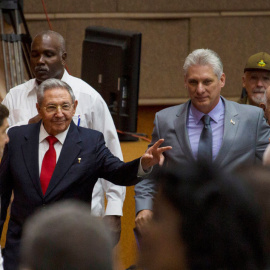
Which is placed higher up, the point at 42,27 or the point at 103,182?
the point at 42,27

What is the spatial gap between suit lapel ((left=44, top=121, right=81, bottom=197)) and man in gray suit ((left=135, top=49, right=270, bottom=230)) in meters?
0.36

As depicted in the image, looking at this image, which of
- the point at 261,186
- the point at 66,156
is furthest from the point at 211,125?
the point at 261,186

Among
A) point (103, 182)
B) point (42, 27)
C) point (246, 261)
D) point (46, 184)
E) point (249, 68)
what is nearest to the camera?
point (246, 261)

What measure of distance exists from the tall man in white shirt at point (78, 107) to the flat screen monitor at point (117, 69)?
0.72m

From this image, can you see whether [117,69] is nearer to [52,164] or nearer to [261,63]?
[261,63]

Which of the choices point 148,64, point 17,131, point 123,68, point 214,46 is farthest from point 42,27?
point 17,131

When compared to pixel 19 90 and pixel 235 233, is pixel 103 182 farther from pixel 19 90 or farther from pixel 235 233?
pixel 235 233

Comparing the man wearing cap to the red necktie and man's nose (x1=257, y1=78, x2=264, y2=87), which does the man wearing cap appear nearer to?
man's nose (x1=257, y1=78, x2=264, y2=87)

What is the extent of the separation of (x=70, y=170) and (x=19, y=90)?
847 mm

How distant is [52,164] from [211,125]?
2.41 feet

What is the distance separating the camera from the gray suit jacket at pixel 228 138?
3.05m

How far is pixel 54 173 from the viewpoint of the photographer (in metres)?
3.01

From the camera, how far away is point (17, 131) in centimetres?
314

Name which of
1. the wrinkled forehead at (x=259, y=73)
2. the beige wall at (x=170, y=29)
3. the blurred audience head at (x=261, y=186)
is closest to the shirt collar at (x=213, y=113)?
the wrinkled forehead at (x=259, y=73)
